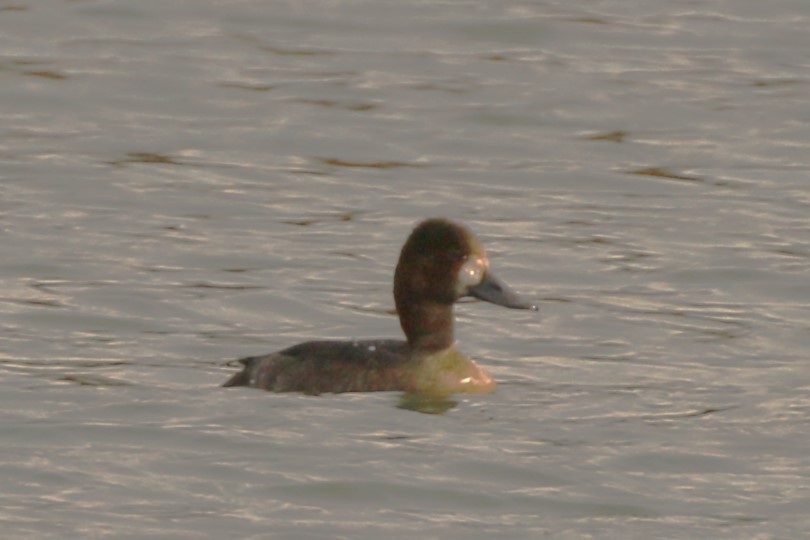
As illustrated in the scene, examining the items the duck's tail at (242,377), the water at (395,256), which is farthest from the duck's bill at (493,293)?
the duck's tail at (242,377)

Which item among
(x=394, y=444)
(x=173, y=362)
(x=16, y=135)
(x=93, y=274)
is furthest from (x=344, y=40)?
(x=394, y=444)

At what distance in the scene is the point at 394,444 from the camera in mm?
10180

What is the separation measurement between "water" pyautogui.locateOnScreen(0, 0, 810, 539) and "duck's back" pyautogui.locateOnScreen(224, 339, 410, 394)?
0.26ft

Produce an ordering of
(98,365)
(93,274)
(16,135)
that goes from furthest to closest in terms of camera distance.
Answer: (16,135), (93,274), (98,365)

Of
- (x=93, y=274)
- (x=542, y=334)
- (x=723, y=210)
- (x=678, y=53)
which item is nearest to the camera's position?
(x=542, y=334)

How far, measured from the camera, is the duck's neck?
428 inches

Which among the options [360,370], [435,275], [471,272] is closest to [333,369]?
[360,370]

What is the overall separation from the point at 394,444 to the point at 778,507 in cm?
169

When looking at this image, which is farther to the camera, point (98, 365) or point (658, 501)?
point (98, 365)

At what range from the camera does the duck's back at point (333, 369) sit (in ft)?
35.0

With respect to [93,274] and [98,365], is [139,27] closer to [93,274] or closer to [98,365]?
[93,274]

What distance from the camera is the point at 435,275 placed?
10906 millimetres

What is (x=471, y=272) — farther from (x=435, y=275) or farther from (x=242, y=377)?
(x=242, y=377)

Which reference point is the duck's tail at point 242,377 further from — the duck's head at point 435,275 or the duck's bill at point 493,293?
the duck's bill at point 493,293
